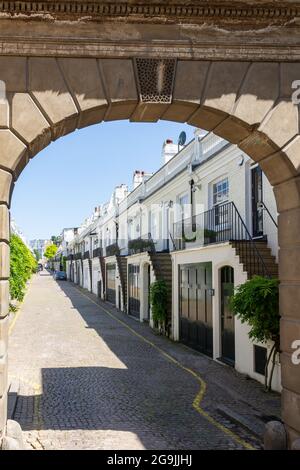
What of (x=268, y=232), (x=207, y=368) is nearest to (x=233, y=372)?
(x=207, y=368)

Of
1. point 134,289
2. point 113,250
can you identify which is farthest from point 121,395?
point 113,250

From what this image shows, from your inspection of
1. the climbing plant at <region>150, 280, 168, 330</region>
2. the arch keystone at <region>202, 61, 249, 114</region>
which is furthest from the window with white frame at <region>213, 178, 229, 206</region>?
the arch keystone at <region>202, 61, 249, 114</region>

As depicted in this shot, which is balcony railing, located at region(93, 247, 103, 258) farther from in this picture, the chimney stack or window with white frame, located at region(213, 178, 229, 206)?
window with white frame, located at region(213, 178, 229, 206)

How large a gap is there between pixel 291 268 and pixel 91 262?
138 ft

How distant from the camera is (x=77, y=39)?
20.8 ft

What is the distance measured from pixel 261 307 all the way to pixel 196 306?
636 centimetres

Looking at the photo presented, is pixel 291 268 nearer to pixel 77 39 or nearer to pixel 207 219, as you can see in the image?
pixel 77 39

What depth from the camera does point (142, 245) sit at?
2416cm

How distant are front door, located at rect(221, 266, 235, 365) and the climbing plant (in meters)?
5.50

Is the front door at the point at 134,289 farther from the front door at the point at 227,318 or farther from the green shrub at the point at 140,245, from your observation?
the front door at the point at 227,318

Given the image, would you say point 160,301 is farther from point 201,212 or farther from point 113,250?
point 113,250

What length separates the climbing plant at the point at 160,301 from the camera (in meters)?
19.5

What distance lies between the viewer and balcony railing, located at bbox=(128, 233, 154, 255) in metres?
22.9

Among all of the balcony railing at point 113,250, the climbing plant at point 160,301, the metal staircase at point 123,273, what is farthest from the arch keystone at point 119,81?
the balcony railing at point 113,250
